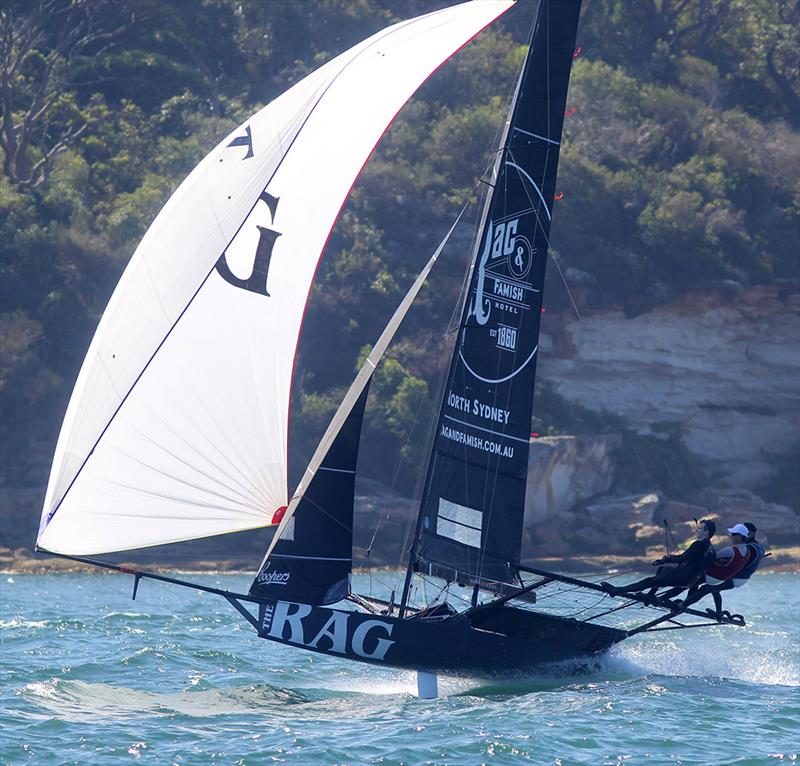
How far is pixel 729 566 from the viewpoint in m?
12.1

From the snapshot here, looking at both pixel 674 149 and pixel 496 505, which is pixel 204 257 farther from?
pixel 674 149

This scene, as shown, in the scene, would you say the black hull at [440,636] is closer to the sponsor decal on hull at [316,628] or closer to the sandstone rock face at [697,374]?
the sponsor decal on hull at [316,628]

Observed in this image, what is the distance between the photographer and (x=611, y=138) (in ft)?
119

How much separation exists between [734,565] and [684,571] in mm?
487

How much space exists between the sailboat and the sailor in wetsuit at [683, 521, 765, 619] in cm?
55

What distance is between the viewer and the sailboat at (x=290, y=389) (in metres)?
10.8

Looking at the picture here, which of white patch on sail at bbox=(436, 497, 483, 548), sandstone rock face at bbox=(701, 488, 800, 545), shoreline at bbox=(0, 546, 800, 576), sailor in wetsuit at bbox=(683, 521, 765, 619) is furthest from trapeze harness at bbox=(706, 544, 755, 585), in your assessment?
sandstone rock face at bbox=(701, 488, 800, 545)

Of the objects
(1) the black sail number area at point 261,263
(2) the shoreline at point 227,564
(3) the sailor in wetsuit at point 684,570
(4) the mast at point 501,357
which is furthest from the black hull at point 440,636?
(2) the shoreline at point 227,564

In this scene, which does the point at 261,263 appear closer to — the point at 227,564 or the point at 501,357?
the point at 501,357

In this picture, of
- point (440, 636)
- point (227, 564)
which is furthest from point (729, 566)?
point (227, 564)

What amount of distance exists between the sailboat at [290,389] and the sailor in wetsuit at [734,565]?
0.55 m

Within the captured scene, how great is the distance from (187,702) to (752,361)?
72.3 feet

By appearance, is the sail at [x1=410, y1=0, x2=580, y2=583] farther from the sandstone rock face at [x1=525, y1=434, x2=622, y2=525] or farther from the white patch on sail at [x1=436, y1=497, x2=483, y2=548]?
the sandstone rock face at [x1=525, y1=434, x2=622, y2=525]

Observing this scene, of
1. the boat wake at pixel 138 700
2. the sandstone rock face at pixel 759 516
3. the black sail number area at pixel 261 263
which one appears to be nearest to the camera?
the boat wake at pixel 138 700
